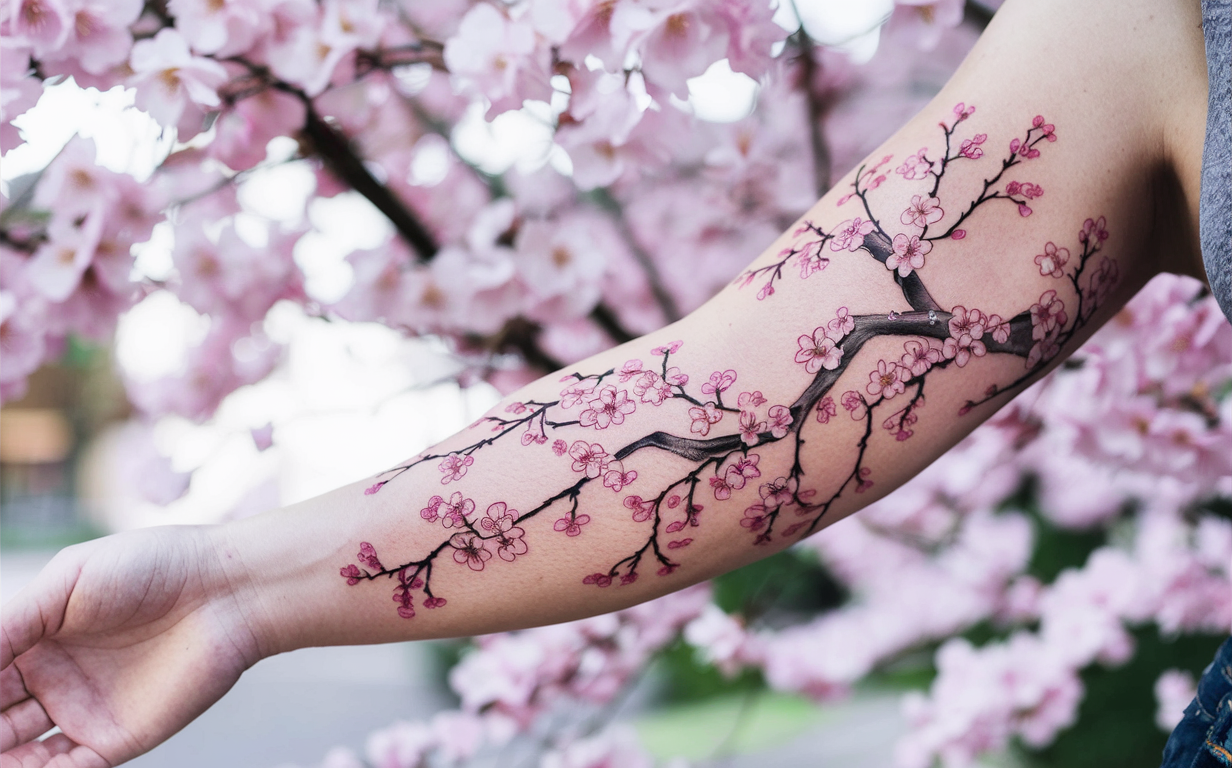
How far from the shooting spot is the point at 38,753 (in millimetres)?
659

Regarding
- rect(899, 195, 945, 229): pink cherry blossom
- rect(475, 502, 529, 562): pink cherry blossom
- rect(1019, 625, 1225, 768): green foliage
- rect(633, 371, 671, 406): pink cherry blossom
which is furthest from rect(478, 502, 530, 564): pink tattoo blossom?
rect(1019, 625, 1225, 768): green foliage

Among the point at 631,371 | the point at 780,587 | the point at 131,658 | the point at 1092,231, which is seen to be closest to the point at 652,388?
the point at 631,371

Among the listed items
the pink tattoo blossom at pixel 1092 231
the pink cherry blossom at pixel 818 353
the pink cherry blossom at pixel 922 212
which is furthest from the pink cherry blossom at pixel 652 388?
the pink tattoo blossom at pixel 1092 231

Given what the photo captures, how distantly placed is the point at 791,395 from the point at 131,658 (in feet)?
1.89

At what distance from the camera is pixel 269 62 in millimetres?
831

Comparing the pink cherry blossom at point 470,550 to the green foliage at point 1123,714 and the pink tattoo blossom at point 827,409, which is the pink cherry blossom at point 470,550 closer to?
the pink tattoo blossom at point 827,409

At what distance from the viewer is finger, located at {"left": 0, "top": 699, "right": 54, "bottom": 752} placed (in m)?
0.66

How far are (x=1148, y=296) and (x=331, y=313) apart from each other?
1038 mm

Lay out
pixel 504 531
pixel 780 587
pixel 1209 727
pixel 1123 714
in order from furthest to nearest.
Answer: pixel 1123 714 < pixel 780 587 < pixel 504 531 < pixel 1209 727

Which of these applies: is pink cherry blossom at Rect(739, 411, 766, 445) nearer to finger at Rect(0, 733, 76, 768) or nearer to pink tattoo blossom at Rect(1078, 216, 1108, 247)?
pink tattoo blossom at Rect(1078, 216, 1108, 247)

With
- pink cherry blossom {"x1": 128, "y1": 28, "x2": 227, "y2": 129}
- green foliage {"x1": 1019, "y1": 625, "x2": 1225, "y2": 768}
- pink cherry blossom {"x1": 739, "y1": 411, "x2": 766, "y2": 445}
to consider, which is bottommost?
green foliage {"x1": 1019, "y1": 625, "x2": 1225, "y2": 768}

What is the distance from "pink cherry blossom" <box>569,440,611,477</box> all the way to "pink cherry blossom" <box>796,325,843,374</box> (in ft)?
0.53

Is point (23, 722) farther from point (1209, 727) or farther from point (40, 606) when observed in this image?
point (1209, 727)

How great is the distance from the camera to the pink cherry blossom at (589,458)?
621mm
